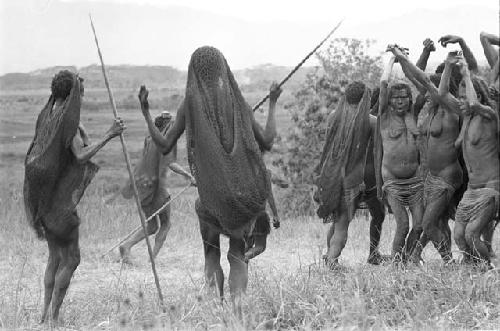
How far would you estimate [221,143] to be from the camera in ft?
22.6

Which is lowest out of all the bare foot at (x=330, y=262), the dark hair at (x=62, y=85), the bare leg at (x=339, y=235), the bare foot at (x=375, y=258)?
the bare foot at (x=375, y=258)

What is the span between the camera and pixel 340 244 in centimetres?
957

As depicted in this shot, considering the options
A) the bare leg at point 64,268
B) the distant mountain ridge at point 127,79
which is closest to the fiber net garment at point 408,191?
the bare leg at point 64,268

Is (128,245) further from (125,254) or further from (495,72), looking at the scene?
(495,72)

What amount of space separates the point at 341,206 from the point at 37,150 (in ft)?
11.4

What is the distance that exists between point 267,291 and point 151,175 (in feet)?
15.0

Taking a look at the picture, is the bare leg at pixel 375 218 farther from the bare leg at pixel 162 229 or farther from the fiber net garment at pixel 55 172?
the fiber net garment at pixel 55 172

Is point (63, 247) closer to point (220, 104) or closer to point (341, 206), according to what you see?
point (220, 104)

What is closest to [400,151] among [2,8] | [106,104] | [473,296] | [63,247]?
[473,296]

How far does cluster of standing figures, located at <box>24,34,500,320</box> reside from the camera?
6934 millimetres

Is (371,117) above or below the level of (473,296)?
above

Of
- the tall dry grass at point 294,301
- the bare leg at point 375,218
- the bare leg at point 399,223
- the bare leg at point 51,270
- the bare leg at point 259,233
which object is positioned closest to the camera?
the tall dry grass at point 294,301

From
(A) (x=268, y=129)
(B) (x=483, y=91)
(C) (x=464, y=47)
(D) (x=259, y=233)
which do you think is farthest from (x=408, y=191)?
(A) (x=268, y=129)

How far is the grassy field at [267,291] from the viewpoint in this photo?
6527 mm
